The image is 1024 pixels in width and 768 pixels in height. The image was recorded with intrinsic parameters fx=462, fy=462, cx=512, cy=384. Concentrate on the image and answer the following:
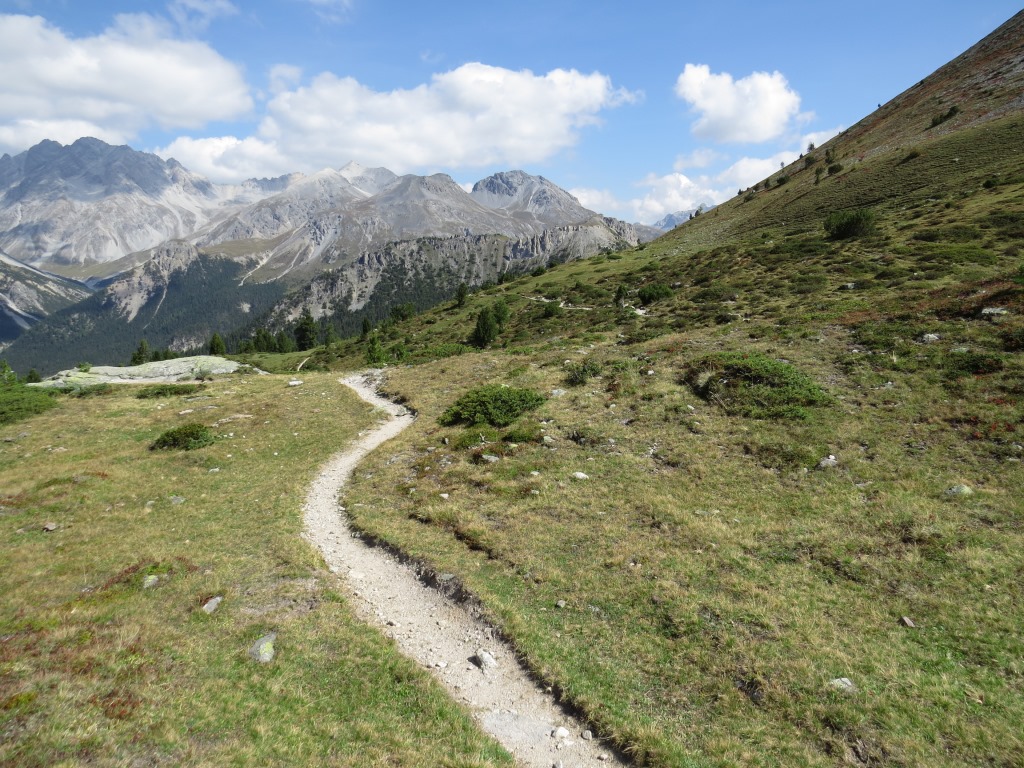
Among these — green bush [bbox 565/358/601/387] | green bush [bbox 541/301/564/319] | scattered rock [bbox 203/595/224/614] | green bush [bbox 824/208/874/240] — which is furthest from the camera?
green bush [bbox 541/301/564/319]

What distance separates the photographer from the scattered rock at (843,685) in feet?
28.2

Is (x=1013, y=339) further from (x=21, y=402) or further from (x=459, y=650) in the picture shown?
(x=21, y=402)

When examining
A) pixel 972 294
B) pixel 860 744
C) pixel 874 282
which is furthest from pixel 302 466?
pixel 874 282

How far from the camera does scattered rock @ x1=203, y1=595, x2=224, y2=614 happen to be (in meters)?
11.6

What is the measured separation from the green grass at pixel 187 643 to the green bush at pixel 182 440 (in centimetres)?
398

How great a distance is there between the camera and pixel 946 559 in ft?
36.4

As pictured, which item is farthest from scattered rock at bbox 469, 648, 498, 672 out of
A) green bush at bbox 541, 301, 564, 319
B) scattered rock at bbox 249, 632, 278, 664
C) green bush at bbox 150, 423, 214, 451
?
green bush at bbox 541, 301, 564, 319

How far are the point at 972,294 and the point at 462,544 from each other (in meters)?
30.6

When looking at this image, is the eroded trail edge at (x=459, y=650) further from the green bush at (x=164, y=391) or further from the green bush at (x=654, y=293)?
the green bush at (x=654, y=293)

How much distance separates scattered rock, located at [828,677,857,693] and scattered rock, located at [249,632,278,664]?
11.4m

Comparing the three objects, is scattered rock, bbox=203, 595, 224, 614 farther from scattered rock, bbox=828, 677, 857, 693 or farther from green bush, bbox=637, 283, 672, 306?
green bush, bbox=637, 283, 672, 306

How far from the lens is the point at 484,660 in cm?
1065

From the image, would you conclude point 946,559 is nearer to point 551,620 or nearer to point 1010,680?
point 1010,680

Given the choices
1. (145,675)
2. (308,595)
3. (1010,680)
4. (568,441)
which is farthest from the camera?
(568,441)
